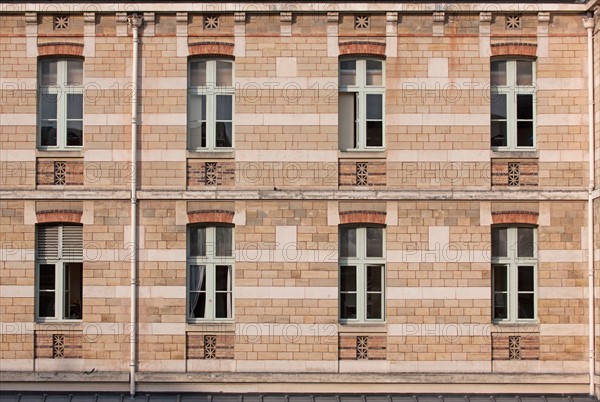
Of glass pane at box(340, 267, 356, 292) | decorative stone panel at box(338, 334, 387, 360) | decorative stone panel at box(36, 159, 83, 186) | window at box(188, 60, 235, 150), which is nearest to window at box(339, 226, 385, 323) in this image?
glass pane at box(340, 267, 356, 292)

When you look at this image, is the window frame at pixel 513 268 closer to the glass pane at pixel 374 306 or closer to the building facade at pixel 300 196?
the building facade at pixel 300 196

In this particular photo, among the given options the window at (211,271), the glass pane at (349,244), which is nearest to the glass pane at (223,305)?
the window at (211,271)

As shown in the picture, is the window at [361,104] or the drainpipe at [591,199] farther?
the window at [361,104]

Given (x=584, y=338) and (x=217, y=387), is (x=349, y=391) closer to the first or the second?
(x=217, y=387)

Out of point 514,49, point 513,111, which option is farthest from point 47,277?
point 514,49

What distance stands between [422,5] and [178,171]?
213 inches

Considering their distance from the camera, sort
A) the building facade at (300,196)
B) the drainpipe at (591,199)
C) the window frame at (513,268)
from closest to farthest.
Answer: the drainpipe at (591,199) → the building facade at (300,196) → the window frame at (513,268)

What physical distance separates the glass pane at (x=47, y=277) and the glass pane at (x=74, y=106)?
9.22ft

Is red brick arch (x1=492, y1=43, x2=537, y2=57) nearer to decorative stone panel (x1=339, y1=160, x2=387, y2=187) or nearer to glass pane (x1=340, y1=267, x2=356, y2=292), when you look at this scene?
decorative stone panel (x1=339, y1=160, x2=387, y2=187)

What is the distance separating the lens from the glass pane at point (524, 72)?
66.5ft

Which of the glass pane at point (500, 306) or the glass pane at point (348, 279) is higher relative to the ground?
the glass pane at point (348, 279)

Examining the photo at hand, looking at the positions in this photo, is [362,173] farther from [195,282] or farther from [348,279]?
[195,282]

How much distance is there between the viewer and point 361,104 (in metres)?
20.2

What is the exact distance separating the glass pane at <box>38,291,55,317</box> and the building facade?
0.06 metres
